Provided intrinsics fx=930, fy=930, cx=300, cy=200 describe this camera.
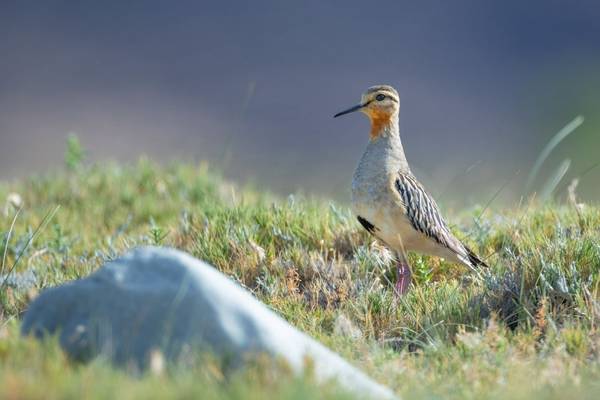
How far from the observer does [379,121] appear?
648 centimetres

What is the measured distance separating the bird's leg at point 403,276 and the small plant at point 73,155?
4440 mm

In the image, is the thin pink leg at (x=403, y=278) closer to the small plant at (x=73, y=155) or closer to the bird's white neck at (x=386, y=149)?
the bird's white neck at (x=386, y=149)

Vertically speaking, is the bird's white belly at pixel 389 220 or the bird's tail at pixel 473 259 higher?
the bird's white belly at pixel 389 220

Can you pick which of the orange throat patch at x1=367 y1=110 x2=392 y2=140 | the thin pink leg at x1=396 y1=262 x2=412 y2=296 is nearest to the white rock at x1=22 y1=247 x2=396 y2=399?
the thin pink leg at x1=396 y1=262 x2=412 y2=296

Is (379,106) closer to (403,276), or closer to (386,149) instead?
(386,149)

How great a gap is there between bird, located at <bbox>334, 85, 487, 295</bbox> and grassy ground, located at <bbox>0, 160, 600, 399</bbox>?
0.14m

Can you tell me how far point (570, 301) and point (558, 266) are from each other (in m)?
0.23

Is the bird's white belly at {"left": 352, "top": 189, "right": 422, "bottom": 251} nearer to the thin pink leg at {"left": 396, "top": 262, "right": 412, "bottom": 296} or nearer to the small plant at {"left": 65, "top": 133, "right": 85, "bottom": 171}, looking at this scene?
the thin pink leg at {"left": 396, "top": 262, "right": 412, "bottom": 296}

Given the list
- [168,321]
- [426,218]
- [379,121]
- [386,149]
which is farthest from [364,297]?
[168,321]

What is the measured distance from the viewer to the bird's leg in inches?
224

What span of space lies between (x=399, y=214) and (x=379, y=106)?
0.87m

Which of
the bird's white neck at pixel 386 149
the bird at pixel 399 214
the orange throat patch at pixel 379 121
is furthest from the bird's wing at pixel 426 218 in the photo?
the orange throat patch at pixel 379 121

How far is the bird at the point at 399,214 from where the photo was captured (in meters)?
6.00

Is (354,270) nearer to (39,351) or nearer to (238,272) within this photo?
(238,272)
